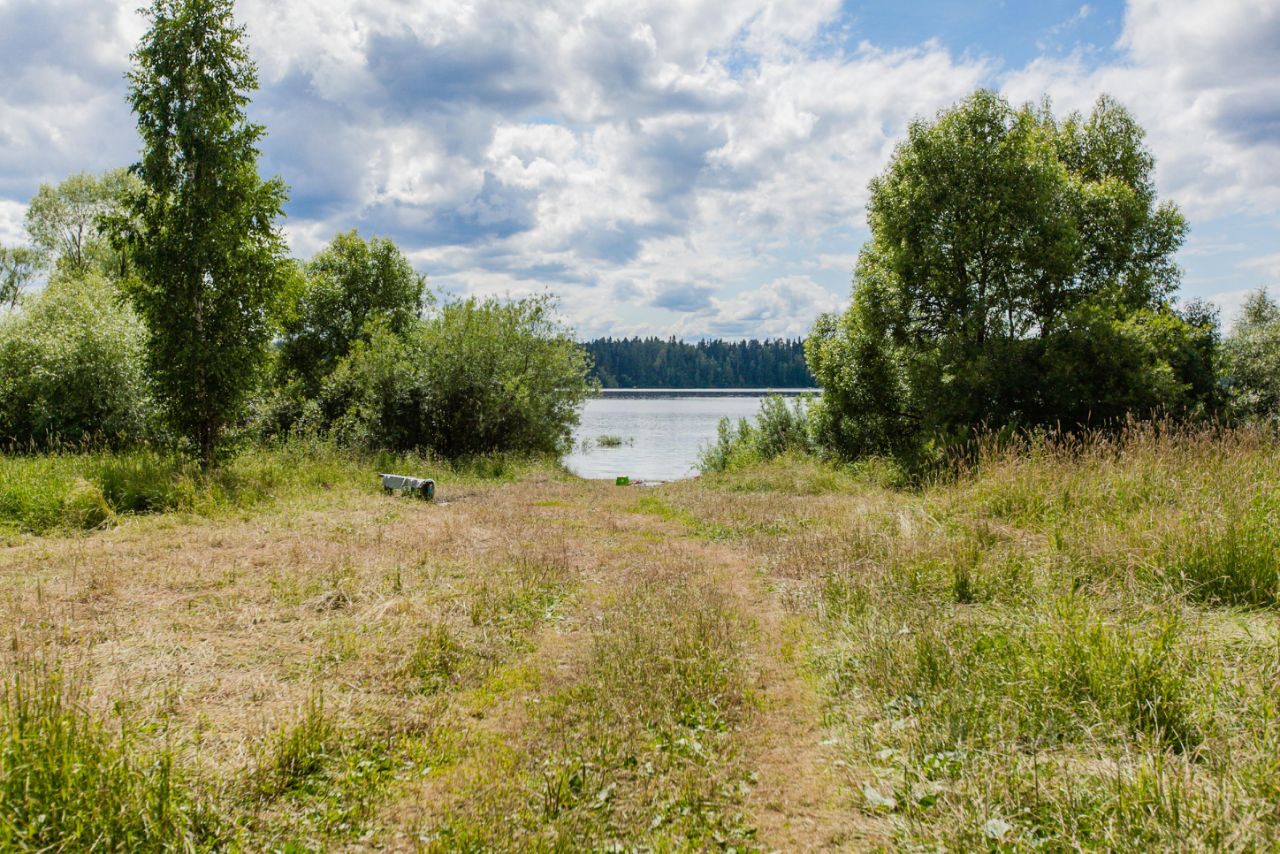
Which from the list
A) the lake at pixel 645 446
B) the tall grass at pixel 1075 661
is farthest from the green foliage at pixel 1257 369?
the tall grass at pixel 1075 661

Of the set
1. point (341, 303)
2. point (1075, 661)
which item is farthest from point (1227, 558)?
point (341, 303)

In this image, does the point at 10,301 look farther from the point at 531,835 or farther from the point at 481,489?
the point at 531,835

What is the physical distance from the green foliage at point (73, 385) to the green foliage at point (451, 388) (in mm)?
7222

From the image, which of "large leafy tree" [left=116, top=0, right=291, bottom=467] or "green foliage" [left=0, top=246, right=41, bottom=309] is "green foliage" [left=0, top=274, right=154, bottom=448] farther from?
"green foliage" [left=0, top=246, right=41, bottom=309]

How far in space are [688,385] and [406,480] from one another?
531 feet

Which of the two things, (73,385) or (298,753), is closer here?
(298,753)

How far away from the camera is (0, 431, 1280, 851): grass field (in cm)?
364

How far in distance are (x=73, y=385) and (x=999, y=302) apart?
29974 mm

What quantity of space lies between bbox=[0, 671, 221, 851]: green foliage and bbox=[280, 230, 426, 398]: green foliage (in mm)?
37161

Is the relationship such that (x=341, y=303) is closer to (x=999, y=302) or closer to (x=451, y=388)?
(x=451, y=388)

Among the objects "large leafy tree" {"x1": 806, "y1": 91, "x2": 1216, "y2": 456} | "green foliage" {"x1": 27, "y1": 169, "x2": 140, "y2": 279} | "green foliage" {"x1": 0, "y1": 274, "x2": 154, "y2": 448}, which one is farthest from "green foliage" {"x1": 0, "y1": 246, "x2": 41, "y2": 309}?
"large leafy tree" {"x1": 806, "y1": 91, "x2": 1216, "y2": 456}

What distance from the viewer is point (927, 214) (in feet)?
70.4

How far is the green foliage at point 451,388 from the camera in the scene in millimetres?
27703

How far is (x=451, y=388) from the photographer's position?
2828 centimetres
